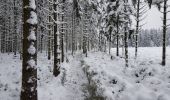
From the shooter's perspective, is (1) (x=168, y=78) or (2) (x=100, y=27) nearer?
(1) (x=168, y=78)

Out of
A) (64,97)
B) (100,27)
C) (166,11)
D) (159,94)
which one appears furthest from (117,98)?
(100,27)

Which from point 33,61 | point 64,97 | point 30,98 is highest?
point 33,61

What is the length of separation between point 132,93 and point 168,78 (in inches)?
108

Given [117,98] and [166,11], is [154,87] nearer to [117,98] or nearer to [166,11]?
[117,98]

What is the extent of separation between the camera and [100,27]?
43.9 metres

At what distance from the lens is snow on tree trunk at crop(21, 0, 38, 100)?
6.34 m

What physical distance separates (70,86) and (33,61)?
19.2 feet

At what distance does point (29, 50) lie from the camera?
21.0 ft

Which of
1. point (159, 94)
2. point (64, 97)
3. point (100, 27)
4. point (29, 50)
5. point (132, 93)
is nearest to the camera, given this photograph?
point (29, 50)

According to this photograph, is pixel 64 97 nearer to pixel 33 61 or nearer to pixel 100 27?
pixel 33 61

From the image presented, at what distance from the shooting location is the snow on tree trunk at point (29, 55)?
6.34m

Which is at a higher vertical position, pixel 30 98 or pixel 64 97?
pixel 30 98

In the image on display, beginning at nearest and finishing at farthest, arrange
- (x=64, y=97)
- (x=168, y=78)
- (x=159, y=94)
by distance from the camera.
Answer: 1. (x=159, y=94)
2. (x=64, y=97)
3. (x=168, y=78)

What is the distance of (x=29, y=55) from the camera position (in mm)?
6391
